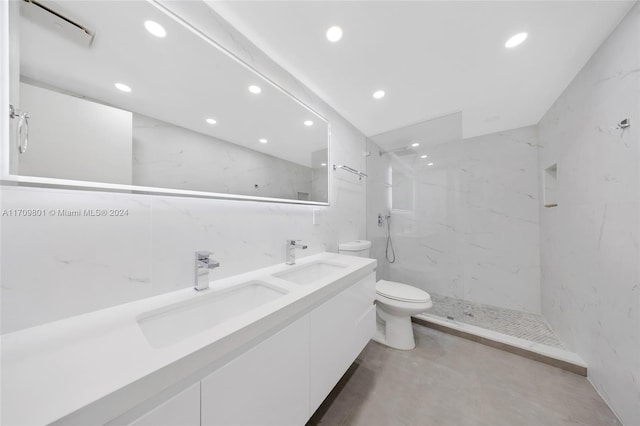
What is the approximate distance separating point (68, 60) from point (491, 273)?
3.78m

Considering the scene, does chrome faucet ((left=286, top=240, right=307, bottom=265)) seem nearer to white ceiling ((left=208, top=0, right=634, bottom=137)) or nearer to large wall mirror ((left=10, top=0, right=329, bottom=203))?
large wall mirror ((left=10, top=0, right=329, bottom=203))

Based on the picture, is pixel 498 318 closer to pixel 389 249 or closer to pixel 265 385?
pixel 389 249

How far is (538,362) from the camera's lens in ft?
5.37

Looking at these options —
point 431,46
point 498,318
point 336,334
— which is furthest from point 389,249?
point 431,46

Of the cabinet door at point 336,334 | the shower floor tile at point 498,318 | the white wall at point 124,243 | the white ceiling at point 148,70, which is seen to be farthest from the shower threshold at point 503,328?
the white ceiling at point 148,70

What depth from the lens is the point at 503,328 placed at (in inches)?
80.7

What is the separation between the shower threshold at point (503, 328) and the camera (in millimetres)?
1622

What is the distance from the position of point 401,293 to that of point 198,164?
6.07 feet

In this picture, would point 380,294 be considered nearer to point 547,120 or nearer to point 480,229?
point 480,229

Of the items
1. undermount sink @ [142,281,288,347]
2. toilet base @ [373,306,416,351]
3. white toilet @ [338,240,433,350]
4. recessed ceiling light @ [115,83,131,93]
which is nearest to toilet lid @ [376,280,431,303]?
white toilet @ [338,240,433,350]

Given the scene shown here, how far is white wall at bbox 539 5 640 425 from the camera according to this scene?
3.56 ft

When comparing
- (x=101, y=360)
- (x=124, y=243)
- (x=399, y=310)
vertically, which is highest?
(x=124, y=243)

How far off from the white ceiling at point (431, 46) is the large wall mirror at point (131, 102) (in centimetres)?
33

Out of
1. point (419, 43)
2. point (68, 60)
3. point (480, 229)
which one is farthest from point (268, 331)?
point (480, 229)
